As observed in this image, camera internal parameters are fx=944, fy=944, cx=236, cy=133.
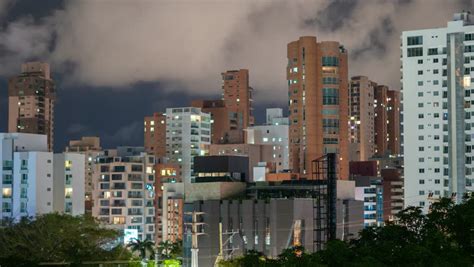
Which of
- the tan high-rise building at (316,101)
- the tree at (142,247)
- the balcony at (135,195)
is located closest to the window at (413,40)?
the tan high-rise building at (316,101)

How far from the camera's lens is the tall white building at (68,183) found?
94188mm

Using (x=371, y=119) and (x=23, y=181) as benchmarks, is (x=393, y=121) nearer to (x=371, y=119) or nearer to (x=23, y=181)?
(x=371, y=119)

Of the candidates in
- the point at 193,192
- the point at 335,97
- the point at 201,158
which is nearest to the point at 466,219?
the point at 193,192

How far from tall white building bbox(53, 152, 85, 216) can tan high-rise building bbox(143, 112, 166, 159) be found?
47.7 metres

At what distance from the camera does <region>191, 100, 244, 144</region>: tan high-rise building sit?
485ft

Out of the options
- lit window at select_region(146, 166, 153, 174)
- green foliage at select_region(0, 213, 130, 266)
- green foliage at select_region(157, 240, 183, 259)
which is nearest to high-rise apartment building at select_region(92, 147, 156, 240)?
lit window at select_region(146, 166, 153, 174)

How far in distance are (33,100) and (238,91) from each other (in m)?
41.1

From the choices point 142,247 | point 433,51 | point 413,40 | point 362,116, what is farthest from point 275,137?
point 142,247

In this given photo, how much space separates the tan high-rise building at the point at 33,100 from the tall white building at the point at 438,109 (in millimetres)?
101782

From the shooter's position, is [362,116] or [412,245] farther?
[362,116]

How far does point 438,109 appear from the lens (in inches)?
3664

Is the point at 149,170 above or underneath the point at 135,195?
above

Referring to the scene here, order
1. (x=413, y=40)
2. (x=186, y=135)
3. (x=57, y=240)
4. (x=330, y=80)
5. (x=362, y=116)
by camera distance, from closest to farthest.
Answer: (x=57, y=240), (x=413, y=40), (x=330, y=80), (x=186, y=135), (x=362, y=116)

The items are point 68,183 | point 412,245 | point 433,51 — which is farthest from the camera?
point 68,183
